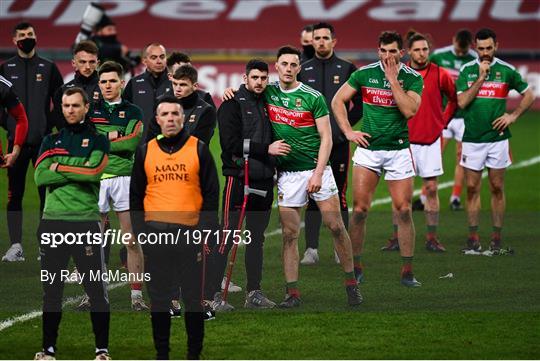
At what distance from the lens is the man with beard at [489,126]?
1466 centimetres

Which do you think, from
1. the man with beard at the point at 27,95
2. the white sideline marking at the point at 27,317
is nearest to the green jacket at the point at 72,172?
the white sideline marking at the point at 27,317

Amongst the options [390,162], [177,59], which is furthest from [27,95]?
[390,162]

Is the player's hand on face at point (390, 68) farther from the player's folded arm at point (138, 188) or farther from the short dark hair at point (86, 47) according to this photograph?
the player's folded arm at point (138, 188)

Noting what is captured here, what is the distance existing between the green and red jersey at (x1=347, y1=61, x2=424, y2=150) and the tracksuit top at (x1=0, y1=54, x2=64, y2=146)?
142 inches

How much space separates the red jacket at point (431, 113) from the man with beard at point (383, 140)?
2.35 m

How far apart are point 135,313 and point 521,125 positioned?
17481mm

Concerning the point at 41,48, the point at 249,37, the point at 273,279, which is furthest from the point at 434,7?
the point at 273,279

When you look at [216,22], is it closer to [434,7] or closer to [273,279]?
[434,7]

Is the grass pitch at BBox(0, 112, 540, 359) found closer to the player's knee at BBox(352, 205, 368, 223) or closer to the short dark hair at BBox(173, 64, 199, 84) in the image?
the player's knee at BBox(352, 205, 368, 223)

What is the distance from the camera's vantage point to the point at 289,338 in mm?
10602

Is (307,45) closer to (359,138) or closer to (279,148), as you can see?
(359,138)

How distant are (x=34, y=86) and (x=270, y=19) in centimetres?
1854

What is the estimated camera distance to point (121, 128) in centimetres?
1185

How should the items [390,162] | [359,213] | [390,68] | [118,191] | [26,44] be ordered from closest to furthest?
1. [118,191]
2. [390,68]
3. [390,162]
4. [359,213]
5. [26,44]
